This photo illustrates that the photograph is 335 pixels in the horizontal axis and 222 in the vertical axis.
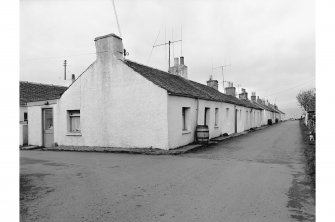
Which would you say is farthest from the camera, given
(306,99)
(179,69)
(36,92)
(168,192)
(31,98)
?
(306,99)

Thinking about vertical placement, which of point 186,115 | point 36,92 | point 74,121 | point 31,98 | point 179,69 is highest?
point 179,69

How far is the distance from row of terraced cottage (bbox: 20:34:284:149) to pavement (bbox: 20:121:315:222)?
153 inches

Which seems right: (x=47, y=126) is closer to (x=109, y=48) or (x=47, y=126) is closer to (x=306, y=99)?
(x=109, y=48)

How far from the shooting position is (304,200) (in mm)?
5176

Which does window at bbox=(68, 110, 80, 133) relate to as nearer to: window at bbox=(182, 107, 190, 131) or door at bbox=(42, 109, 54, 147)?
door at bbox=(42, 109, 54, 147)

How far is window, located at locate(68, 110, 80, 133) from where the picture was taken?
619 inches

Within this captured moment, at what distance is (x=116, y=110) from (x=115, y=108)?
0.13m

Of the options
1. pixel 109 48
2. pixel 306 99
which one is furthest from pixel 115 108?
pixel 306 99

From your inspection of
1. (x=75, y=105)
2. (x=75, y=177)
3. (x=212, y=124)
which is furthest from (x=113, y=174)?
(x=212, y=124)

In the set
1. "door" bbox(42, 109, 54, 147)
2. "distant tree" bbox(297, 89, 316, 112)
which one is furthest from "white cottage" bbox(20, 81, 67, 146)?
"distant tree" bbox(297, 89, 316, 112)

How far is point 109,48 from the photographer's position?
1420 centimetres

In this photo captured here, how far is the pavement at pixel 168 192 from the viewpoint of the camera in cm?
446

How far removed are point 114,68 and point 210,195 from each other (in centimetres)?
1027

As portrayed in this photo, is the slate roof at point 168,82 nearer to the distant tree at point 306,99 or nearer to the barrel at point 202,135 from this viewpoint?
the barrel at point 202,135
